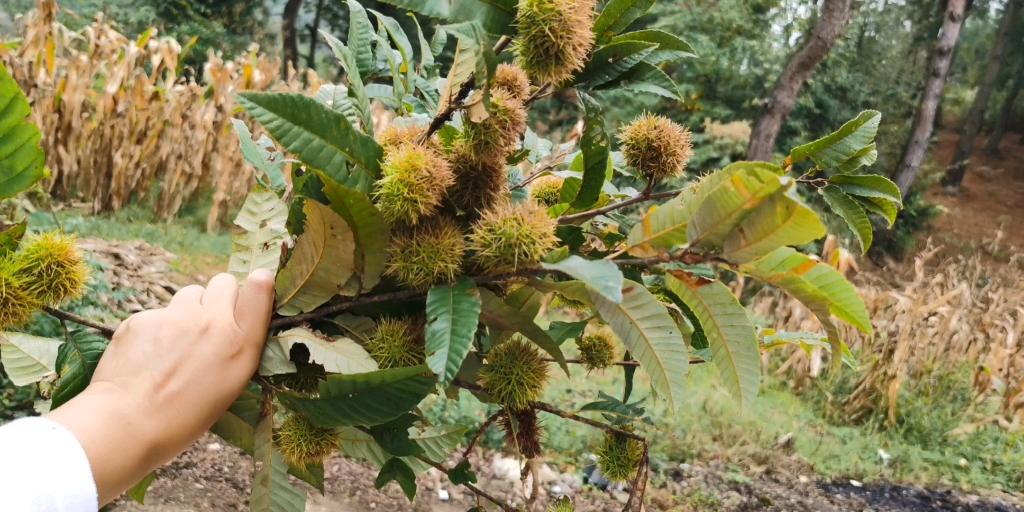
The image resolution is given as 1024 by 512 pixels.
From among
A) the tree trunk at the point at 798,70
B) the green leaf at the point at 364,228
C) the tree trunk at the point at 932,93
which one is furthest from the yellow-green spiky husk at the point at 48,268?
the tree trunk at the point at 932,93

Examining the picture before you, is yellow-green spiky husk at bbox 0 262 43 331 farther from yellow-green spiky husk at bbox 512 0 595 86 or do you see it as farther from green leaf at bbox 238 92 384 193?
yellow-green spiky husk at bbox 512 0 595 86

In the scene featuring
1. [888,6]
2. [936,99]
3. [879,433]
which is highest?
[888,6]

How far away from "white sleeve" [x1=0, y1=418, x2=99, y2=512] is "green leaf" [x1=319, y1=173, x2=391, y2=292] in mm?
295

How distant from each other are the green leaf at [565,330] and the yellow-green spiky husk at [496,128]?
0.26m

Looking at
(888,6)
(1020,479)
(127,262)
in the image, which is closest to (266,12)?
(127,262)

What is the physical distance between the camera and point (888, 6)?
33.2 feet

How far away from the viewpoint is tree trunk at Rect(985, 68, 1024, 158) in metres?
12.3

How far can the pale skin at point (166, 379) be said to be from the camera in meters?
0.62

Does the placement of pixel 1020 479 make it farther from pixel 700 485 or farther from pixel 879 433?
pixel 700 485

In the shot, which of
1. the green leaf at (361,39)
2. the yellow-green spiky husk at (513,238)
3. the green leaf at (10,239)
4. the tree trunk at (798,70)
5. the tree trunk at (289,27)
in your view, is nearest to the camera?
the yellow-green spiky husk at (513,238)

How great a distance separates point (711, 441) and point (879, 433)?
1040mm

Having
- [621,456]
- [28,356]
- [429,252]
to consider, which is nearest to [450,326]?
[429,252]

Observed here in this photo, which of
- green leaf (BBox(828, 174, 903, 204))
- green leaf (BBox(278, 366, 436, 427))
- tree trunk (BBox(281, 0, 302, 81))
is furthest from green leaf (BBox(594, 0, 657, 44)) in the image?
tree trunk (BBox(281, 0, 302, 81))

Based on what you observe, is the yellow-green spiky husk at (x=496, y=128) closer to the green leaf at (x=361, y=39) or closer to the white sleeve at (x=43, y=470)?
the green leaf at (x=361, y=39)
